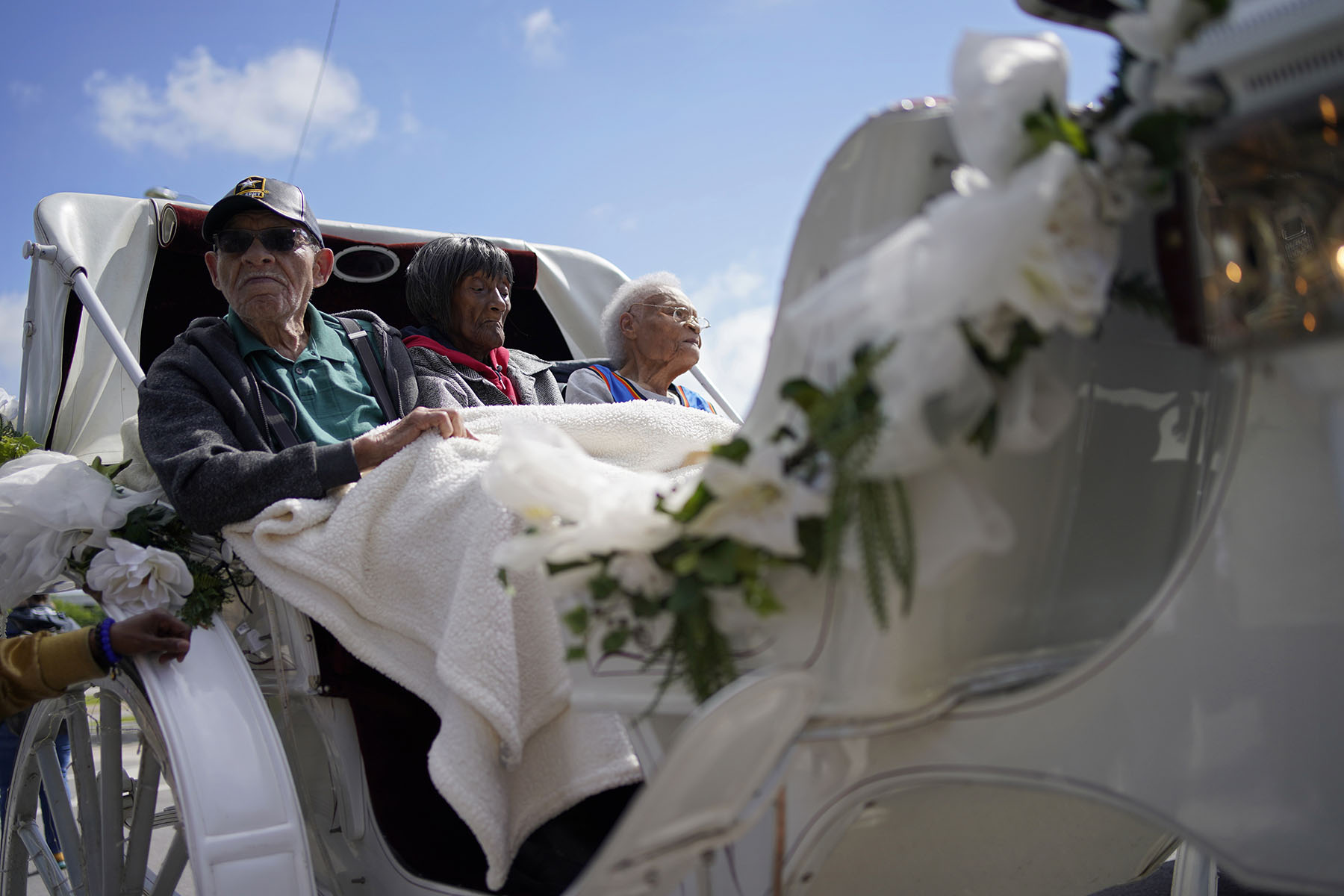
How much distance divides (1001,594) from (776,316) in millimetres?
350

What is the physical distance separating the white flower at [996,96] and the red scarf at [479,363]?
6.32 feet

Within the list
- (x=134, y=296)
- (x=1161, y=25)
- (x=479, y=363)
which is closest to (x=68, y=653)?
(x=479, y=363)

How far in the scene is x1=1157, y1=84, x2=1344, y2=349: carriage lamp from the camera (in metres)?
0.72

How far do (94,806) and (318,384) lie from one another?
116 centimetres

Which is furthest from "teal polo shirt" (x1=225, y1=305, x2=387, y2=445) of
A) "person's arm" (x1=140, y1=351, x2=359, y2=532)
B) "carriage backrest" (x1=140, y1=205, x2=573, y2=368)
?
"carriage backrest" (x1=140, y1=205, x2=573, y2=368)

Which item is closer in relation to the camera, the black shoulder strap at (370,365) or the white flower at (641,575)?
the white flower at (641,575)

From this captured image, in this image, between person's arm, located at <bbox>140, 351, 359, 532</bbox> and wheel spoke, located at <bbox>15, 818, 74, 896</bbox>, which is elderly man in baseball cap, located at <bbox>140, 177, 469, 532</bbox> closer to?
person's arm, located at <bbox>140, 351, 359, 532</bbox>

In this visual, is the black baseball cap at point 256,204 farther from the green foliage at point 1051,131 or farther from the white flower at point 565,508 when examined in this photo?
the green foliage at point 1051,131

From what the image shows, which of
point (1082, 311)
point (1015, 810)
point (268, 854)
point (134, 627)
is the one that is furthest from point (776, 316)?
point (134, 627)

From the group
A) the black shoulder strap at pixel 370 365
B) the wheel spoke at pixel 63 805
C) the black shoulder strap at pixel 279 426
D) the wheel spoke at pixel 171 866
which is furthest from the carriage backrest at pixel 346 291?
the wheel spoke at pixel 171 866

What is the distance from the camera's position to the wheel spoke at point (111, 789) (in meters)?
2.18

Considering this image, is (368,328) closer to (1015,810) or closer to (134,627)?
(134,627)

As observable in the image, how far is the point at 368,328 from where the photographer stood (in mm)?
2461

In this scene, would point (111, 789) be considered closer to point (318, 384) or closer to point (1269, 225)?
point (318, 384)
